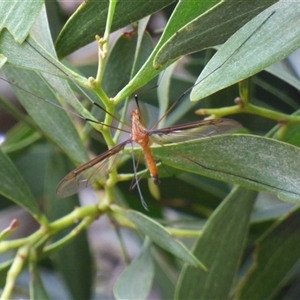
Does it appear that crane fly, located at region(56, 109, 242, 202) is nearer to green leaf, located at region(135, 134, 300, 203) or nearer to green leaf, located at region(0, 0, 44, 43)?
green leaf, located at region(135, 134, 300, 203)

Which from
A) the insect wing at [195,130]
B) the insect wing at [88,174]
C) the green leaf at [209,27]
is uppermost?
the green leaf at [209,27]

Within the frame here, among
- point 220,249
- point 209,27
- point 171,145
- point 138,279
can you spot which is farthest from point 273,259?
point 209,27

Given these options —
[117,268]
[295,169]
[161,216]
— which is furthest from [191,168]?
[117,268]

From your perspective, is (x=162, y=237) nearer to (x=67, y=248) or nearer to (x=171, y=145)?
(x=171, y=145)

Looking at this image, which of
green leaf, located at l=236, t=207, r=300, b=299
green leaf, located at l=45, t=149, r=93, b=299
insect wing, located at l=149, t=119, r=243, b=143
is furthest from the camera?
green leaf, located at l=45, t=149, r=93, b=299

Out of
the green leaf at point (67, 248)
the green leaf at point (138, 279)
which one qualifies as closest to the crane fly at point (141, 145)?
the green leaf at point (138, 279)

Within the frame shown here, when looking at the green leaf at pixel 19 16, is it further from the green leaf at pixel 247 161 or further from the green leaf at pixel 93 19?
the green leaf at pixel 247 161

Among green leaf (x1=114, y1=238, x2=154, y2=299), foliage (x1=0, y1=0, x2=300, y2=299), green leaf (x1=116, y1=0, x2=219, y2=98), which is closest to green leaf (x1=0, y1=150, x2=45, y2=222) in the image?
foliage (x1=0, y1=0, x2=300, y2=299)

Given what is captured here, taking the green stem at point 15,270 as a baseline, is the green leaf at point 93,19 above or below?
above
